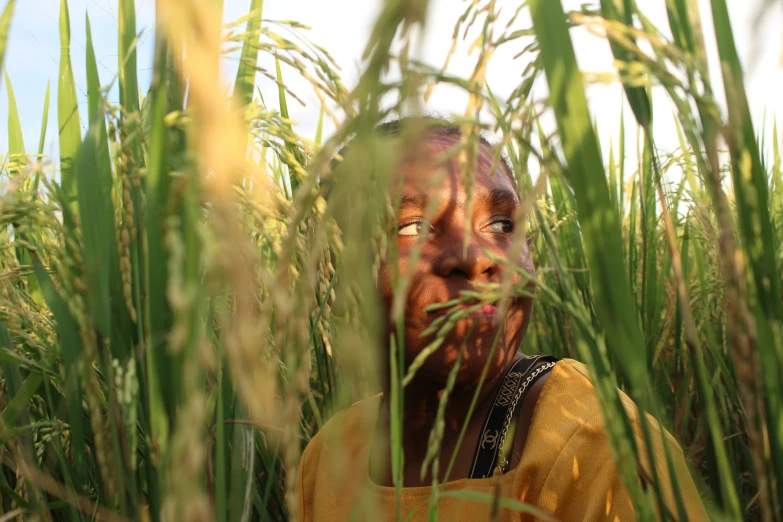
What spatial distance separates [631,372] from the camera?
1.70 feet

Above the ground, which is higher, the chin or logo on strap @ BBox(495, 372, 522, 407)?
the chin

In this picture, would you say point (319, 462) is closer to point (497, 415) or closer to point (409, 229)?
point (497, 415)

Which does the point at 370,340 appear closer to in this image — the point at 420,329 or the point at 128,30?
the point at 128,30

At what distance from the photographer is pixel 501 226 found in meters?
1.55

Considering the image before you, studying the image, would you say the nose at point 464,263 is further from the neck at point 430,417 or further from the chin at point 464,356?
the neck at point 430,417

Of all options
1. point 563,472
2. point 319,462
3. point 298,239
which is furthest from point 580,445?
point 319,462

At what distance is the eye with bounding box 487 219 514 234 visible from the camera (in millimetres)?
1520

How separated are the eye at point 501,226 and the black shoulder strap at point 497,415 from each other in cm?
30

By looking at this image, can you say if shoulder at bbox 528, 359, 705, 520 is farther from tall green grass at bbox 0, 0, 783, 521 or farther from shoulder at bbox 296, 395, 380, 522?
shoulder at bbox 296, 395, 380, 522

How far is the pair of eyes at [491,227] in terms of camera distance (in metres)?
1.45

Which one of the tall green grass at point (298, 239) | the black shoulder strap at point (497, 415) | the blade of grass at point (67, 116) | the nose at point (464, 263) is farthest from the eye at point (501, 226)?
the blade of grass at point (67, 116)

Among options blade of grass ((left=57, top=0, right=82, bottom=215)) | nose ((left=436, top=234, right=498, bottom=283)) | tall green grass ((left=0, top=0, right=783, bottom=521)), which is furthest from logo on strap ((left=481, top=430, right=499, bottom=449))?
blade of grass ((left=57, top=0, right=82, bottom=215))

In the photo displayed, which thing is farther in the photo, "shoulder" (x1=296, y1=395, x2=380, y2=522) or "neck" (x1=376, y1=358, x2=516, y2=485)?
"shoulder" (x1=296, y1=395, x2=380, y2=522)

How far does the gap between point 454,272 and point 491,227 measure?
0.70 feet
